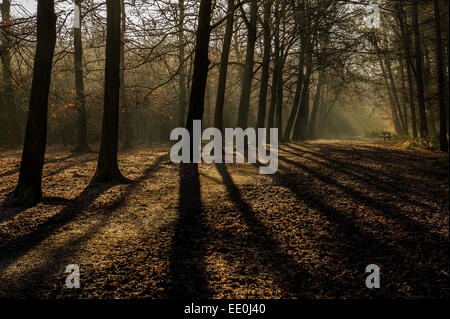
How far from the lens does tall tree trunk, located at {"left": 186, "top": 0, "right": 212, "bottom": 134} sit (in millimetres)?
10492

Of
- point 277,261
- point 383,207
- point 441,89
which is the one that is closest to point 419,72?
point 441,89

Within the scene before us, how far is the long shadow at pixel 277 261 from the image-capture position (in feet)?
13.3

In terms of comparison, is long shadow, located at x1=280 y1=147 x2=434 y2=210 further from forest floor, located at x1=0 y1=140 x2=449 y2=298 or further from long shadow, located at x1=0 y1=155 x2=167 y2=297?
long shadow, located at x1=0 y1=155 x2=167 y2=297

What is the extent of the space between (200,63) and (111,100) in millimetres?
3173

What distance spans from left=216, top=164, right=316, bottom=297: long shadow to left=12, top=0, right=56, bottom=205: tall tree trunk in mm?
4452

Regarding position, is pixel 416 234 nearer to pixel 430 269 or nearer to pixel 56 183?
pixel 430 269

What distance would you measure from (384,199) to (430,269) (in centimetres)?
298

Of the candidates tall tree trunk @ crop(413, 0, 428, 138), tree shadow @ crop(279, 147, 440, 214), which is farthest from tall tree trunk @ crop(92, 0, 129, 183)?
tall tree trunk @ crop(413, 0, 428, 138)

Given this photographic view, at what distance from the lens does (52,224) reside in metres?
5.84

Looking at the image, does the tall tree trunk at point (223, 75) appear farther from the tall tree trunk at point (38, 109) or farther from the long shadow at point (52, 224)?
the tall tree trunk at point (38, 109)

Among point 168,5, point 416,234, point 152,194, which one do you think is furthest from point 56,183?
point 416,234

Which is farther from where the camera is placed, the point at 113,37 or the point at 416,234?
the point at 113,37

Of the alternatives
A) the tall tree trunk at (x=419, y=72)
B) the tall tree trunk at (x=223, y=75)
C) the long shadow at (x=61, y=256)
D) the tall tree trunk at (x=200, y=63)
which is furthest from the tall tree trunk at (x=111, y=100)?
the tall tree trunk at (x=419, y=72)

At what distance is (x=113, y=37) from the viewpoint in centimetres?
877
